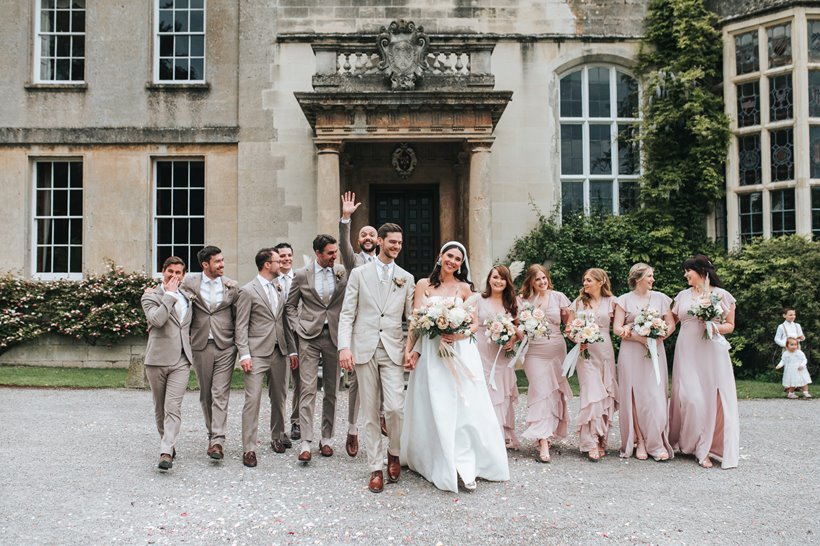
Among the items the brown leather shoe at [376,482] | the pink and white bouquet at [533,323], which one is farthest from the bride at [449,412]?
the pink and white bouquet at [533,323]

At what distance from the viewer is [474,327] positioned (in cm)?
613

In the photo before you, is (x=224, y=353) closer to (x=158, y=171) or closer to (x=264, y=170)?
(x=264, y=170)

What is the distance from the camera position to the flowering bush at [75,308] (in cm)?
1500

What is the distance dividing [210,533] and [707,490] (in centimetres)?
418

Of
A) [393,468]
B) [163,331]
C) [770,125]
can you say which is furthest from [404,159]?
[393,468]

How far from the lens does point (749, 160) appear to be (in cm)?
1496

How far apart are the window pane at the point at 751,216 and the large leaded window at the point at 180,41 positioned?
13010mm

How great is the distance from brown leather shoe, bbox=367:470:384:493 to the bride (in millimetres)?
477

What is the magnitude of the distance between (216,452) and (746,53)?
14.3 metres

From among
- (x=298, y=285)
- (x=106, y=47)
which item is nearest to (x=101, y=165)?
(x=106, y=47)

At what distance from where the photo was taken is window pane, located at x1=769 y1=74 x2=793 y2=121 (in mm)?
14422

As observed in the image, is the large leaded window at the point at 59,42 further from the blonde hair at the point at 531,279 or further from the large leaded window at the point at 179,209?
the blonde hair at the point at 531,279

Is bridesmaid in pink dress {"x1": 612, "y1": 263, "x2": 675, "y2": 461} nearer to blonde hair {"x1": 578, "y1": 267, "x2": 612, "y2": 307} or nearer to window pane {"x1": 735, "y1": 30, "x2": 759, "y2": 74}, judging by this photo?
blonde hair {"x1": 578, "y1": 267, "x2": 612, "y2": 307}

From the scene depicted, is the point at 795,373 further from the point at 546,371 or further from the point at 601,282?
the point at 546,371
